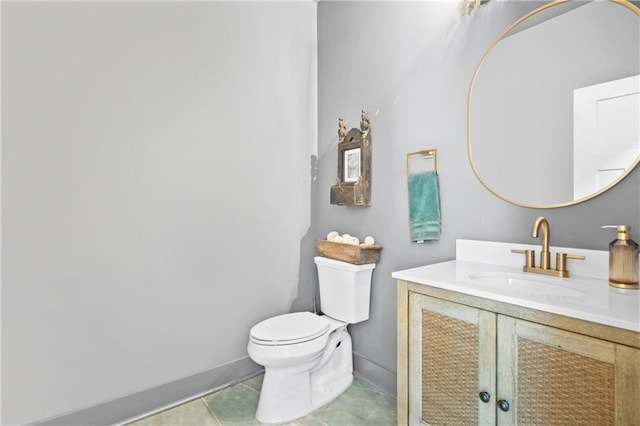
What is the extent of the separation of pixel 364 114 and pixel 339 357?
155 cm

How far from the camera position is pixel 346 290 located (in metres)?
1.93

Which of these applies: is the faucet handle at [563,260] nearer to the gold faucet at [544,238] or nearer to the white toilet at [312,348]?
the gold faucet at [544,238]

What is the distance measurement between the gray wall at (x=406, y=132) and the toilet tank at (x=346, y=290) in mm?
91

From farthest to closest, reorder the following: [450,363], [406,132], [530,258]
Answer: [406,132]
[530,258]
[450,363]

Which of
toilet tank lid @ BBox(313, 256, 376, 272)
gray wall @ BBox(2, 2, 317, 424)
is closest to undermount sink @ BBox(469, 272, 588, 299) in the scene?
toilet tank lid @ BBox(313, 256, 376, 272)

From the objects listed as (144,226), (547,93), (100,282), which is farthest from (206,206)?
(547,93)

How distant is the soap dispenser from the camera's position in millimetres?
1053

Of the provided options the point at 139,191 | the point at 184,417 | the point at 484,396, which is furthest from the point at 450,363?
the point at 139,191

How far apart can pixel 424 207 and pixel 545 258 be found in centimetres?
59

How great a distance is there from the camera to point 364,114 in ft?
6.63

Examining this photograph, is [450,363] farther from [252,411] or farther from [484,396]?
[252,411]

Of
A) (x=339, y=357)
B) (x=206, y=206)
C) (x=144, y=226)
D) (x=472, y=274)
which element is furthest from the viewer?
(x=339, y=357)

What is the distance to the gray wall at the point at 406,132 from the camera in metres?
1.39

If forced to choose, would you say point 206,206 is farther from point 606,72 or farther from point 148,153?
point 606,72
